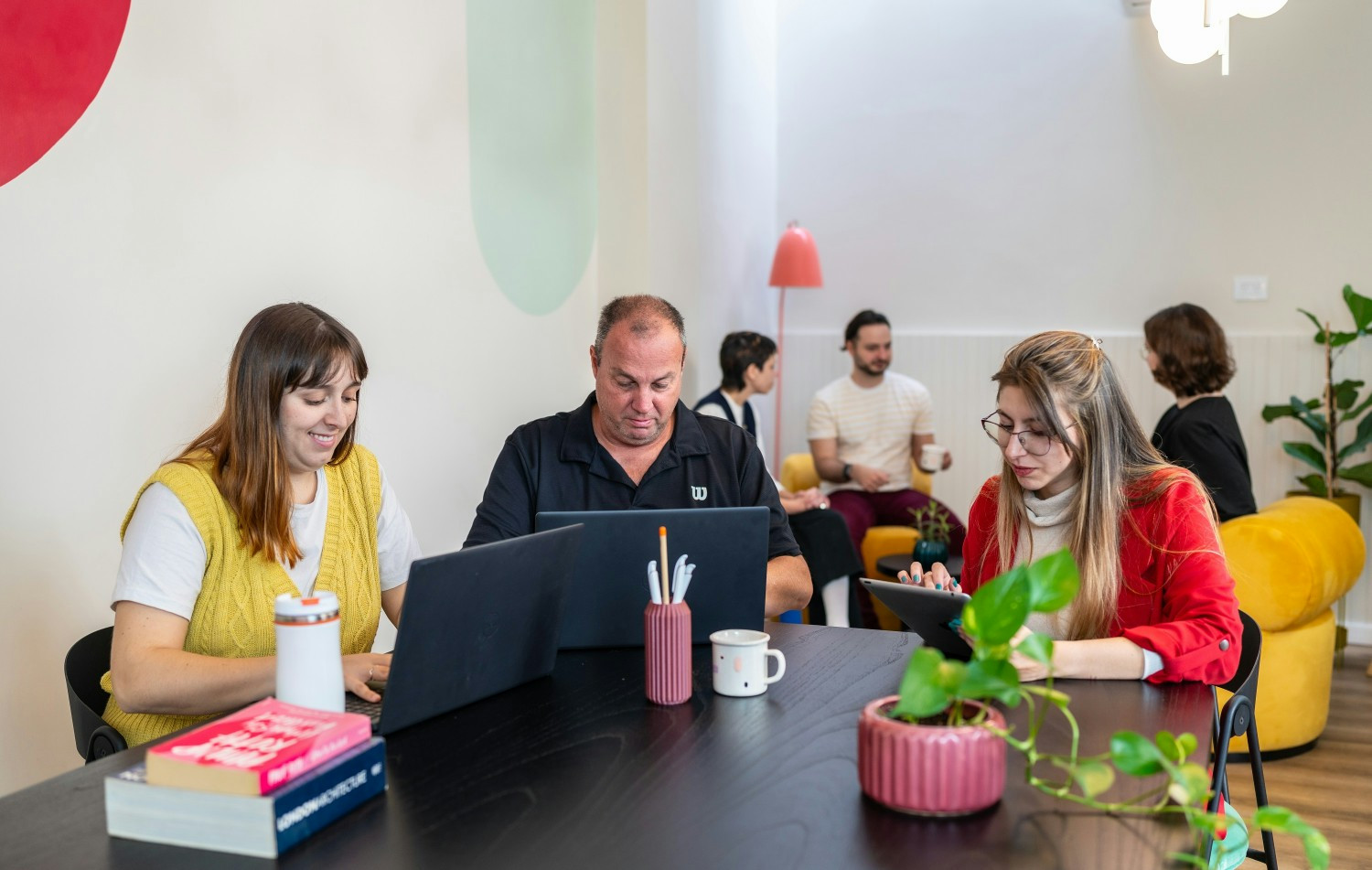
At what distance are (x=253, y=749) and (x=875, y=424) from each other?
13.8ft

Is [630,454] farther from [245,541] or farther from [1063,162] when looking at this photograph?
[1063,162]

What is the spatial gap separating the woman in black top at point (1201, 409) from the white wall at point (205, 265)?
7.38 feet

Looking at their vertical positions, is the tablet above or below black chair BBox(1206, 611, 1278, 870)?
above

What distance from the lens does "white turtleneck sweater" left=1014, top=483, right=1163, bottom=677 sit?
188 centimetres

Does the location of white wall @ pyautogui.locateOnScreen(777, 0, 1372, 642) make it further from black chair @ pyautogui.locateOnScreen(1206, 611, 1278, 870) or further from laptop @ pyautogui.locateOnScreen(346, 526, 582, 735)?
laptop @ pyautogui.locateOnScreen(346, 526, 582, 735)

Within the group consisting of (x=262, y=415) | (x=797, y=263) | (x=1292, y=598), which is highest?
(x=797, y=263)

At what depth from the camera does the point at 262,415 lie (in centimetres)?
176

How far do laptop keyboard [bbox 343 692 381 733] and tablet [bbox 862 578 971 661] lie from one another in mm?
673

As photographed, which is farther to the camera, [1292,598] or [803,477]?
[803,477]

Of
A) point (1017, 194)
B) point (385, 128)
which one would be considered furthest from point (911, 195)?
point (385, 128)

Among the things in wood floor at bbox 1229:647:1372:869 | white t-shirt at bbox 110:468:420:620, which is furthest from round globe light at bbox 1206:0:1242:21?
white t-shirt at bbox 110:468:420:620

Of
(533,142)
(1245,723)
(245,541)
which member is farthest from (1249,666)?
(533,142)

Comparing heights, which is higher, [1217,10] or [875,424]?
[1217,10]

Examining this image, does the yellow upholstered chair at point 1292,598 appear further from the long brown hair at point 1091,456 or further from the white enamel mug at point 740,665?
the white enamel mug at point 740,665
